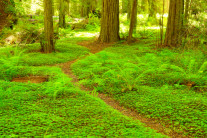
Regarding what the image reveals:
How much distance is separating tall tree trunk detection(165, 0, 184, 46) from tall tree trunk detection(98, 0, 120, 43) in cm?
345

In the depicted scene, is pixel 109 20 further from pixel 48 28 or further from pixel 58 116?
pixel 58 116

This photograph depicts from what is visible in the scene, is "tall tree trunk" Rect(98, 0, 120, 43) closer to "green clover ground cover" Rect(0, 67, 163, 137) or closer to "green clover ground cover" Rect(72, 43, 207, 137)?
"green clover ground cover" Rect(72, 43, 207, 137)

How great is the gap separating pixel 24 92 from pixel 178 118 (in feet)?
10.4

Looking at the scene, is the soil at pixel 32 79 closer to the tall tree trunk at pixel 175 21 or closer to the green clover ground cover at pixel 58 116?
the green clover ground cover at pixel 58 116

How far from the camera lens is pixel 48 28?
375 inches

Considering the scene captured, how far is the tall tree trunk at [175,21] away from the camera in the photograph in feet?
31.4

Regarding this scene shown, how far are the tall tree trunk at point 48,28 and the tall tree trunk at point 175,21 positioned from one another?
17.7 feet

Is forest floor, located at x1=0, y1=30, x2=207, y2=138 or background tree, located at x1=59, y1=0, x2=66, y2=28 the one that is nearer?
forest floor, located at x1=0, y1=30, x2=207, y2=138

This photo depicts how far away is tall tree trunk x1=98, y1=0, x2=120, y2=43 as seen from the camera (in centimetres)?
1207

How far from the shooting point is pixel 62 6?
1833 cm

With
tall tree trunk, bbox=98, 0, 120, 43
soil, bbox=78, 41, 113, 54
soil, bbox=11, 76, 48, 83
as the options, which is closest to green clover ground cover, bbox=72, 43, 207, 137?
soil, bbox=11, 76, 48, 83

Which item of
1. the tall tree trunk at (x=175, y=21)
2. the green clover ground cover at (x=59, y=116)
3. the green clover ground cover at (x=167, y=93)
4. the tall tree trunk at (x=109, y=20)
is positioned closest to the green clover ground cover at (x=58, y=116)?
the green clover ground cover at (x=59, y=116)

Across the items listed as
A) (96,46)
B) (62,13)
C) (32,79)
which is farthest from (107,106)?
(62,13)

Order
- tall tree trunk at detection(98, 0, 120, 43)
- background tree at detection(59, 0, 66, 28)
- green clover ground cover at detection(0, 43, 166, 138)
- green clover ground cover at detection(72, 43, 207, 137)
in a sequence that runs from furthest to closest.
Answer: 1. background tree at detection(59, 0, 66, 28)
2. tall tree trunk at detection(98, 0, 120, 43)
3. green clover ground cover at detection(72, 43, 207, 137)
4. green clover ground cover at detection(0, 43, 166, 138)
